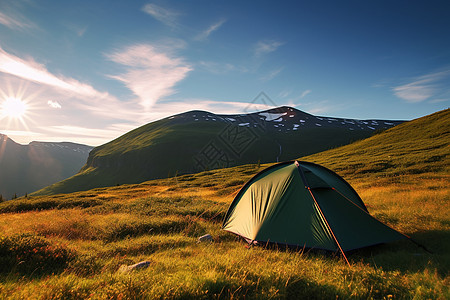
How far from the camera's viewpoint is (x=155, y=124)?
178 meters

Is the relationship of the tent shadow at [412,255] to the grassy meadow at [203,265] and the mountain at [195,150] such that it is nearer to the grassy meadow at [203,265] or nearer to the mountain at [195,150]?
the grassy meadow at [203,265]

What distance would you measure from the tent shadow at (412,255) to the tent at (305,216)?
1.26 ft

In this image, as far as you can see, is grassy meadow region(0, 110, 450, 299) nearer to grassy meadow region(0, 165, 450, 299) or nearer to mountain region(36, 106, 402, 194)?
grassy meadow region(0, 165, 450, 299)

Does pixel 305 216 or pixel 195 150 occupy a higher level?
pixel 195 150

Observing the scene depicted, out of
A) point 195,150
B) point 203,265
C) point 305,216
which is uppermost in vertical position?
point 195,150

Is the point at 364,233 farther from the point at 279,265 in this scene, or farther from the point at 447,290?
the point at 279,265

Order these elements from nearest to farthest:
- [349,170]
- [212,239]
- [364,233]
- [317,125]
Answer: [364,233] < [212,239] < [349,170] < [317,125]

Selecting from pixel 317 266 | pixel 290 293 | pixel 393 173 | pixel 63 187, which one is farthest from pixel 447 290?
pixel 63 187

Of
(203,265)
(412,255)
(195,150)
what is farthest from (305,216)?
(195,150)

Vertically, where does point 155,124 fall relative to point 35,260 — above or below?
above

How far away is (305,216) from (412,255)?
3.23 meters

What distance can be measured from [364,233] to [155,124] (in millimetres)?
183663

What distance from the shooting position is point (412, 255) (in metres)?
6.54

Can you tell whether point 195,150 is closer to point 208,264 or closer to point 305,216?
point 305,216
